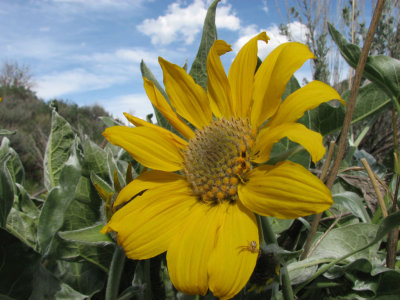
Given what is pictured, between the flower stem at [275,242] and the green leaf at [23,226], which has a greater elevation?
the green leaf at [23,226]

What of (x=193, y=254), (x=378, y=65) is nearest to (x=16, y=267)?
(x=193, y=254)

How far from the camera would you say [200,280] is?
0.46m

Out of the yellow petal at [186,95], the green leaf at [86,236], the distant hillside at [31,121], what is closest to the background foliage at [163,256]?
the green leaf at [86,236]

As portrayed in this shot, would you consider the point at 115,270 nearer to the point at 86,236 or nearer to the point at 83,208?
the point at 86,236

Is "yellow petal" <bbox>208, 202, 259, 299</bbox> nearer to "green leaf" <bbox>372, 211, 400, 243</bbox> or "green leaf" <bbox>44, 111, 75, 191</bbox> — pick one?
"green leaf" <bbox>372, 211, 400, 243</bbox>

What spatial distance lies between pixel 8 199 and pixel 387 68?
2.46ft

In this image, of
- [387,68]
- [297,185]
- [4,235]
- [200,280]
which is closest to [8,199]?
[4,235]

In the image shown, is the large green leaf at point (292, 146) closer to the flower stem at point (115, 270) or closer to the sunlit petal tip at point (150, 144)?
the sunlit petal tip at point (150, 144)

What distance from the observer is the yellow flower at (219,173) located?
441 millimetres

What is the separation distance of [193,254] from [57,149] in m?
0.57

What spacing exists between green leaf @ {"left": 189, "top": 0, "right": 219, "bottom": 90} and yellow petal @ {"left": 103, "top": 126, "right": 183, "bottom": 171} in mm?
199

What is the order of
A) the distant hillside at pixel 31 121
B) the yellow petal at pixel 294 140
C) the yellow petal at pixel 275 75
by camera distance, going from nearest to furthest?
1. the yellow petal at pixel 294 140
2. the yellow petal at pixel 275 75
3. the distant hillside at pixel 31 121

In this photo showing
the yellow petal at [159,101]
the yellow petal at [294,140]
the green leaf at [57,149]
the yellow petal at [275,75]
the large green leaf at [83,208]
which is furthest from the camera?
the green leaf at [57,149]

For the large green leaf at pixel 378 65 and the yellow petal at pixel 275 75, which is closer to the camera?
the yellow petal at pixel 275 75
